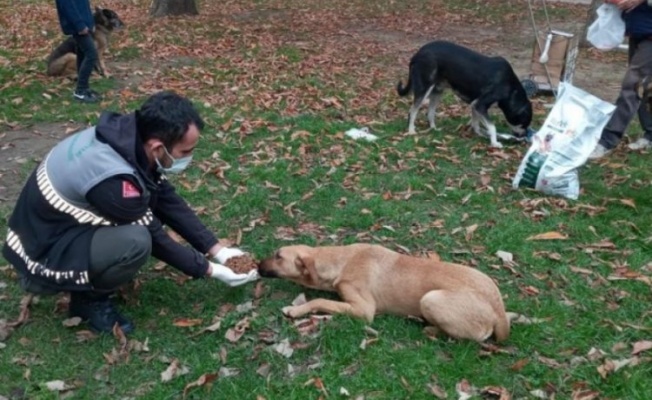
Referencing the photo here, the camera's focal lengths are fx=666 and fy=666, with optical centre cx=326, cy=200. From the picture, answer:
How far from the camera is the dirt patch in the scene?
6207mm

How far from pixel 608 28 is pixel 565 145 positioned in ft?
5.81

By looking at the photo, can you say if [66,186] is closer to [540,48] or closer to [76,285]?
[76,285]

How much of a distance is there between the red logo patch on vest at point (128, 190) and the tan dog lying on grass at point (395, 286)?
42.1 inches

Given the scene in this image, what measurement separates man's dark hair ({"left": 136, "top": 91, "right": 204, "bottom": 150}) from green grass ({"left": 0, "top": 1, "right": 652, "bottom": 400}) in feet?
4.05

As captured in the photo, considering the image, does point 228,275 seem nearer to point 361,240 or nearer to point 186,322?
point 186,322

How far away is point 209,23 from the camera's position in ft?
45.2

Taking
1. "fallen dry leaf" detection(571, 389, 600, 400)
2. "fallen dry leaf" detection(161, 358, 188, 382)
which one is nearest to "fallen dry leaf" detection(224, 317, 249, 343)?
"fallen dry leaf" detection(161, 358, 188, 382)

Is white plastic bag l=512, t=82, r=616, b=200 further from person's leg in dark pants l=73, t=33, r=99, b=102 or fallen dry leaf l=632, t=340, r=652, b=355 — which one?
person's leg in dark pants l=73, t=33, r=99, b=102

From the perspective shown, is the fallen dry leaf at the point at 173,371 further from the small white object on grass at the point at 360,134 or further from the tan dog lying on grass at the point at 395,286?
the small white object on grass at the point at 360,134

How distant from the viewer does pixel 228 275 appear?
4.24 m

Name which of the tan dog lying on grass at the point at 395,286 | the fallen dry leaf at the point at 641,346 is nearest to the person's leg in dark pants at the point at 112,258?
the tan dog lying on grass at the point at 395,286

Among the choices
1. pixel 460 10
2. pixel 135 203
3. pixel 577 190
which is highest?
pixel 135 203

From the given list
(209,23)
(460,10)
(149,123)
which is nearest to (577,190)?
(149,123)

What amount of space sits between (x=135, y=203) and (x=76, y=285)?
61cm
